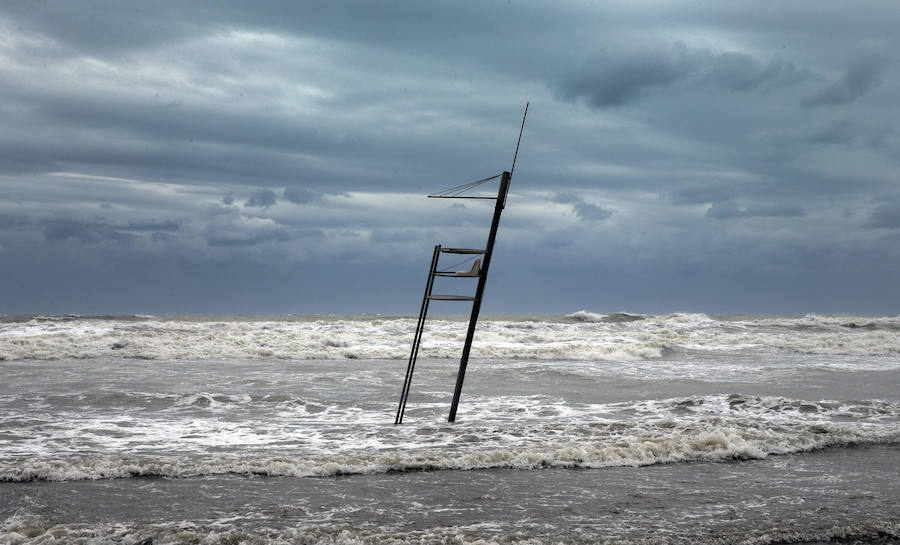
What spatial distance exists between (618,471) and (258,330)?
94.6 feet

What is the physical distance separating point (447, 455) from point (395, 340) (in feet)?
76.0

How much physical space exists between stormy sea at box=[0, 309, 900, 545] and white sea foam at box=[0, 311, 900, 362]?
466 cm

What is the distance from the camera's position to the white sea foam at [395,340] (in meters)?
26.5

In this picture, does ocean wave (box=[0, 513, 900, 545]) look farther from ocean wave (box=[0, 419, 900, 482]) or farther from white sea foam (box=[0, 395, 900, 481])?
white sea foam (box=[0, 395, 900, 481])

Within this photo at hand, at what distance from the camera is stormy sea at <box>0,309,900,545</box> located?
20.5 ft

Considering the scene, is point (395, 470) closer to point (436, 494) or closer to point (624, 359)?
point (436, 494)

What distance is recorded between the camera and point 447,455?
29.5 ft

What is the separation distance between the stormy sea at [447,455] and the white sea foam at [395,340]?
4.66 m

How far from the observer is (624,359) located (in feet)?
86.9

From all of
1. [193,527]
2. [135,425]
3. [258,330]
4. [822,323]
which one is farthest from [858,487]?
[822,323]

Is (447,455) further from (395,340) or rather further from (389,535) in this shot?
(395,340)

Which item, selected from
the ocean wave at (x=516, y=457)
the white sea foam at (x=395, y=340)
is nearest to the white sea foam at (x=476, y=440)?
the ocean wave at (x=516, y=457)

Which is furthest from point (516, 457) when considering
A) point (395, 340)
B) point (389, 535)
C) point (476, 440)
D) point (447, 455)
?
point (395, 340)

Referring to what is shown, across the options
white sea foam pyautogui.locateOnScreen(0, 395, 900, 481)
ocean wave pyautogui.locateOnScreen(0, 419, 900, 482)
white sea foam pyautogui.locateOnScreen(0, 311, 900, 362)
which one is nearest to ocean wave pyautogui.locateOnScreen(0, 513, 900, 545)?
ocean wave pyautogui.locateOnScreen(0, 419, 900, 482)
